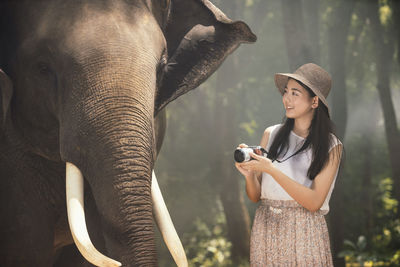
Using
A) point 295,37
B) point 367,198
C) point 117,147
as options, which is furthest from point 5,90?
point 367,198

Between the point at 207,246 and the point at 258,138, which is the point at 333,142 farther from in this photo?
the point at 258,138

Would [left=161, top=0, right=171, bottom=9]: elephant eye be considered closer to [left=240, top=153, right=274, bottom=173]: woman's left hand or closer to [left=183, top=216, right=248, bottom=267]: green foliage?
[left=240, top=153, right=274, bottom=173]: woman's left hand

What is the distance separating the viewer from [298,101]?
2.57 meters

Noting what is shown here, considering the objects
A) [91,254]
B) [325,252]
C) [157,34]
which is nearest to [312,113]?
[325,252]

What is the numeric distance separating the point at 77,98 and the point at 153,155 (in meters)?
0.46

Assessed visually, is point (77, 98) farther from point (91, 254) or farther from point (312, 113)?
point (312, 113)

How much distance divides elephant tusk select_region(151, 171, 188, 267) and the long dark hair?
2.05ft

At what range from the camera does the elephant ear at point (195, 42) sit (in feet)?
11.0

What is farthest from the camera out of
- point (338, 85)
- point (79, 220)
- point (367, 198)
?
point (367, 198)

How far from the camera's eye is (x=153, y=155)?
8.09ft

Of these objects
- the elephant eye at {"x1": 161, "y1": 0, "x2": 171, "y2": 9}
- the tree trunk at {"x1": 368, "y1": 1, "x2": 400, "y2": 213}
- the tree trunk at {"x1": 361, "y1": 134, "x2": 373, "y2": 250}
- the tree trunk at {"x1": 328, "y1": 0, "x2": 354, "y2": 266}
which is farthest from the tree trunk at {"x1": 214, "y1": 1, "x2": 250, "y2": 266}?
the elephant eye at {"x1": 161, "y1": 0, "x2": 171, "y2": 9}

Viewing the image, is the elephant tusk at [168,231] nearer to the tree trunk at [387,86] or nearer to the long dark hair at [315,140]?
the long dark hair at [315,140]

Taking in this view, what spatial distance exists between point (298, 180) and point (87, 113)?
3.57 feet

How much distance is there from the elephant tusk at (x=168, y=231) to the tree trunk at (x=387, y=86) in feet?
18.9
